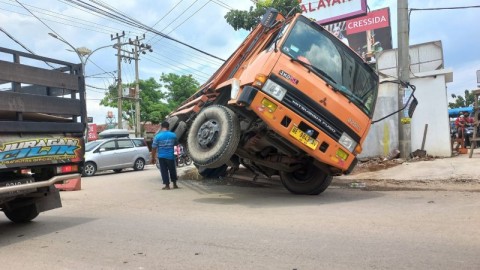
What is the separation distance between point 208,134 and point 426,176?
217 inches

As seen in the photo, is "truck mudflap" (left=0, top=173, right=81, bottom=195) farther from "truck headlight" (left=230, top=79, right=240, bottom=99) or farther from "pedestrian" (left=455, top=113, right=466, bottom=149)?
"pedestrian" (left=455, top=113, right=466, bottom=149)

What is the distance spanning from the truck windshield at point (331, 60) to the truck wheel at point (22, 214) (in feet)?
15.9

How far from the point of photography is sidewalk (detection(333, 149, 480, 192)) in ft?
30.1

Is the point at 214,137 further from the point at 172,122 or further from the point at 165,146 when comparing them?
the point at 172,122

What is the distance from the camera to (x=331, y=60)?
7.69 meters

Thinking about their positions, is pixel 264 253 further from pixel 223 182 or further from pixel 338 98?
pixel 223 182

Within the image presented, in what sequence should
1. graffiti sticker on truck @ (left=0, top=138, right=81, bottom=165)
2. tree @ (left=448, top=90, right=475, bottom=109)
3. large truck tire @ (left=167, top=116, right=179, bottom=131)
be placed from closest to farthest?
graffiti sticker on truck @ (left=0, top=138, right=81, bottom=165)
large truck tire @ (left=167, top=116, right=179, bottom=131)
tree @ (left=448, top=90, right=475, bottom=109)

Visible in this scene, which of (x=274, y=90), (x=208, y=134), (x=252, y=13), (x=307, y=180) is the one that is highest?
(x=252, y=13)

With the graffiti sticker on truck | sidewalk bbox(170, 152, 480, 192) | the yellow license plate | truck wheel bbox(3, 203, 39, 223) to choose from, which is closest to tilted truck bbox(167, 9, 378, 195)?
the yellow license plate

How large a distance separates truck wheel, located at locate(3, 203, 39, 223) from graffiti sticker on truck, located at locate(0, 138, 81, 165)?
1.31 m

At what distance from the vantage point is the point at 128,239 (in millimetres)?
5352

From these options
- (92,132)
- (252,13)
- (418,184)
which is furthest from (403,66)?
(92,132)

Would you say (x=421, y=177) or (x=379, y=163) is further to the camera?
(x=379, y=163)

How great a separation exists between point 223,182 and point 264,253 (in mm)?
6465
